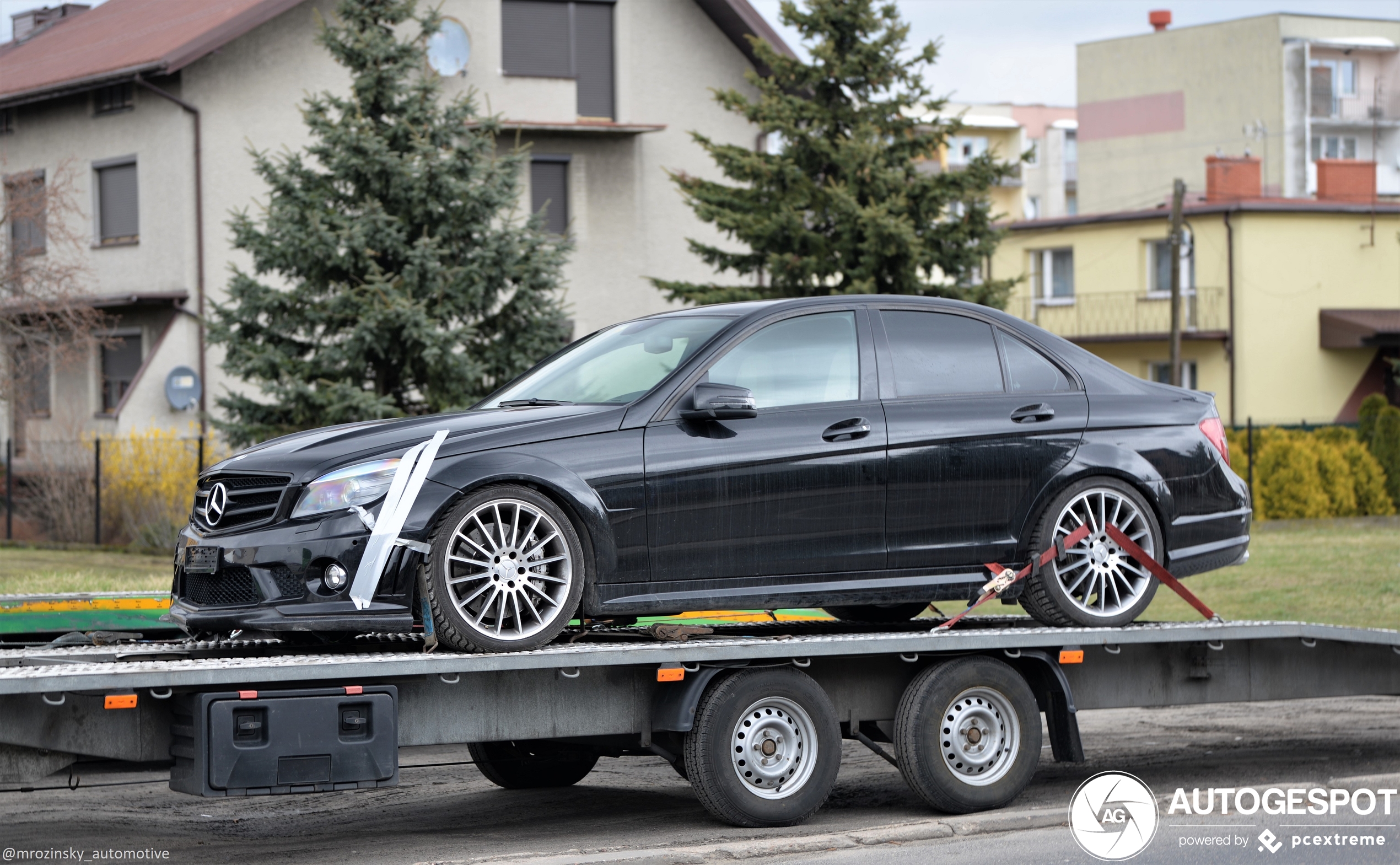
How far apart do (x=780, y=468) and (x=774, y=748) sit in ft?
4.07

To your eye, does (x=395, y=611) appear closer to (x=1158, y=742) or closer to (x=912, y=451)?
(x=912, y=451)

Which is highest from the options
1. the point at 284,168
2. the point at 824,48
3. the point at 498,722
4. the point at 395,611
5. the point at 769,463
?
the point at 824,48

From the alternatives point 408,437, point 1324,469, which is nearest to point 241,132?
point 1324,469

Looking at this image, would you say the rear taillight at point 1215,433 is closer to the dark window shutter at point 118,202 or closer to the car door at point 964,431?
the car door at point 964,431

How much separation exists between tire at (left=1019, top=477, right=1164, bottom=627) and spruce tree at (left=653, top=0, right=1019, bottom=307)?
14738 millimetres

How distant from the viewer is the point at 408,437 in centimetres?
711

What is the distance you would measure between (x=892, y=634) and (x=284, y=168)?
44.5 ft

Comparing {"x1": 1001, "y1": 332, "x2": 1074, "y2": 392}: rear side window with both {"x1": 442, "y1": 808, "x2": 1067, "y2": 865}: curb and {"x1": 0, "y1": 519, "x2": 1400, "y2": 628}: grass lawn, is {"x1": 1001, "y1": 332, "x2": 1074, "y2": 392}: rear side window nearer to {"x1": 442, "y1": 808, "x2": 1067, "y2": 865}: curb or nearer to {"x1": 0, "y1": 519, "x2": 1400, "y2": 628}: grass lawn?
{"x1": 442, "y1": 808, "x2": 1067, "y2": 865}: curb

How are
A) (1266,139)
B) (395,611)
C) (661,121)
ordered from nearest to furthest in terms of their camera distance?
1. (395,611)
2. (661,121)
3. (1266,139)

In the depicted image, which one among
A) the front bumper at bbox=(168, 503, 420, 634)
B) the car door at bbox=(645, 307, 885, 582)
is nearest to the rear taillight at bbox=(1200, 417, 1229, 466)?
the car door at bbox=(645, 307, 885, 582)

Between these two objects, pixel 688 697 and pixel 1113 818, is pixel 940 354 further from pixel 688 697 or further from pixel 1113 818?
pixel 1113 818

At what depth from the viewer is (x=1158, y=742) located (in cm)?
1060

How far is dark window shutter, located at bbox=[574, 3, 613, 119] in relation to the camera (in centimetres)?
3053

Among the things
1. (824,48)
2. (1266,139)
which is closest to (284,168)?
(824,48)
